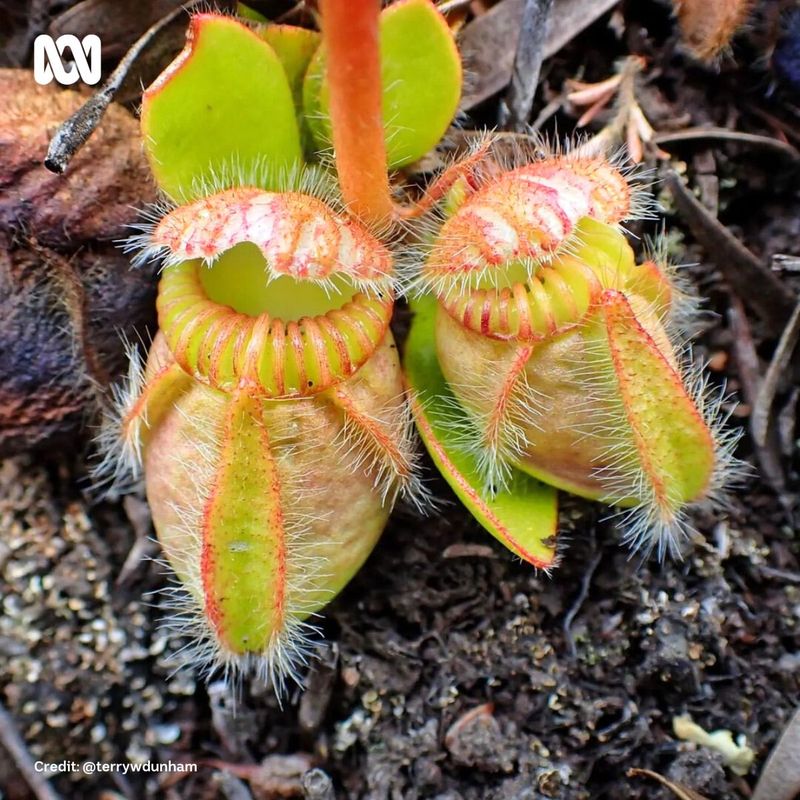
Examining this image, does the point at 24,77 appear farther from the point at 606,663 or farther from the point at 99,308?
the point at 606,663

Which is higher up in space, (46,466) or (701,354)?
(701,354)

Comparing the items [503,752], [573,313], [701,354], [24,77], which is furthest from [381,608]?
[24,77]

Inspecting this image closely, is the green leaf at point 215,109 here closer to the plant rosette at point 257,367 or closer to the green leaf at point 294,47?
the plant rosette at point 257,367

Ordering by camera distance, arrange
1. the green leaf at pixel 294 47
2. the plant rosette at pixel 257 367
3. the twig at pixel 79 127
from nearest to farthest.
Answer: the plant rosette at pixel 257 367, the twig at pixel 79 127, the green leaf at pixel 294 47

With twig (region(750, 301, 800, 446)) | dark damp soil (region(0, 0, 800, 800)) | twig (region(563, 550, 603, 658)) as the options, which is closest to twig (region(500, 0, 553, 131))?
dark damp soil (region(0, 0, 800, 800))

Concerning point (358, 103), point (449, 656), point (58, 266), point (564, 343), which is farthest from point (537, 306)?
point (58, 266)

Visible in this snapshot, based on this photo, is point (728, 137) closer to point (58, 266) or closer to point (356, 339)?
point (356, 339)

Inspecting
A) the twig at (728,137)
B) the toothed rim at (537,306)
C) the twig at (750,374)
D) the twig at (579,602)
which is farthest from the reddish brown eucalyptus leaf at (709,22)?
the twig at (579,602)
